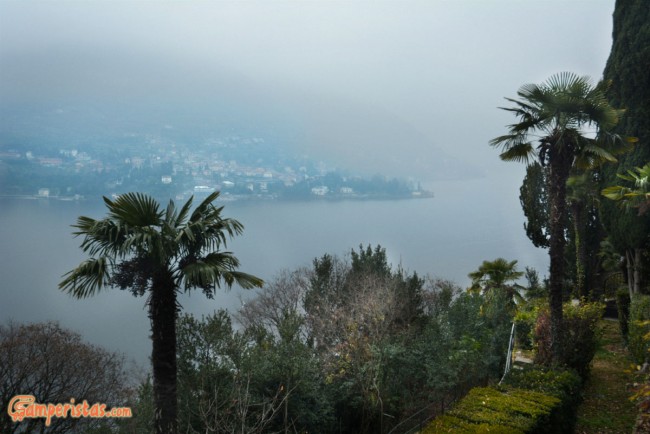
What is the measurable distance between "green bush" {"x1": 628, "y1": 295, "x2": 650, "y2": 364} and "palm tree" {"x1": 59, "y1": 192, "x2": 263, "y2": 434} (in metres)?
7.87

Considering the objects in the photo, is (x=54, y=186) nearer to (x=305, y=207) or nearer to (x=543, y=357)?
(x=305, y=207)

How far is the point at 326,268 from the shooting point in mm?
22500

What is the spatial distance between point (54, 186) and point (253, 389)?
116884mm

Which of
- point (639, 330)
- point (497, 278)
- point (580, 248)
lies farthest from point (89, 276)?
point (580, 248)

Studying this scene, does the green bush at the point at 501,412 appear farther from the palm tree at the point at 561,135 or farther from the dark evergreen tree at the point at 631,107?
the dark evergreen tree at the point at 631,107

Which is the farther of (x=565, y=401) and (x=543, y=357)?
(x=543, y=357)

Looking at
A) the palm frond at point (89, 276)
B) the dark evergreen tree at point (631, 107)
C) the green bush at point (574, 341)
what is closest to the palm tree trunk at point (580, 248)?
the dark evergreen tree at point (631, 107)

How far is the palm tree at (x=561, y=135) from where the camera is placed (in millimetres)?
10008

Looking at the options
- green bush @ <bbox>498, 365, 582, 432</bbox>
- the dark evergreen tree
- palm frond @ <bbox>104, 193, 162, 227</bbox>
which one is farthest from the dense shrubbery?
the dark evergreen tree

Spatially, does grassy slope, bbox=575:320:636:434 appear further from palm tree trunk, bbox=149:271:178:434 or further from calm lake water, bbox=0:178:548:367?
calm lake water, bbox=0:178:548:367

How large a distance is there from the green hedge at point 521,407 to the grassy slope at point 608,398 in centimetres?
42

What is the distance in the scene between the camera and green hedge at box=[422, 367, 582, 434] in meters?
6.19

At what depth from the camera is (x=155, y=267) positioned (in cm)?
815

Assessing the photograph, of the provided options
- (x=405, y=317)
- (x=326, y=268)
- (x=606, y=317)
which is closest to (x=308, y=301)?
(x=326, y=268)
